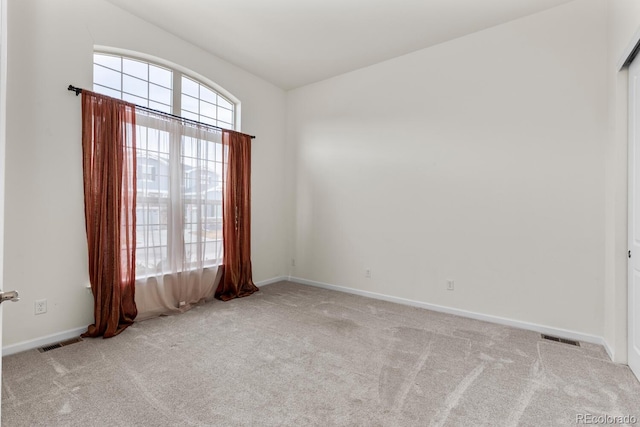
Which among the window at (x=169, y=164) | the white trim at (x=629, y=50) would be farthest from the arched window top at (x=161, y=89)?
the white trim at (x=629, y=50)

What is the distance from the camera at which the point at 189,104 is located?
3.99 meters

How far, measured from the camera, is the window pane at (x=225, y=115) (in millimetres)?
4410

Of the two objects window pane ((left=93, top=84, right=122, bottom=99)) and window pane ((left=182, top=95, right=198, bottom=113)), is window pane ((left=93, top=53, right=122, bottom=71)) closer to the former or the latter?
window pane ((left=93, top=84, right=122, bottom=99))

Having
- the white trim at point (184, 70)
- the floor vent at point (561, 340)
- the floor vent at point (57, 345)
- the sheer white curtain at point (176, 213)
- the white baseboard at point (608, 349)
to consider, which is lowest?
the floor vent at point (561, 340)

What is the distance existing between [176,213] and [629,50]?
14.1 feet

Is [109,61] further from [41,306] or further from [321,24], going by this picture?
[41,306]

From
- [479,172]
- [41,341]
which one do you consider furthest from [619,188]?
[41,341]

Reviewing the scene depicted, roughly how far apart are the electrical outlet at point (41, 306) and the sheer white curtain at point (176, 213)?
0.75m

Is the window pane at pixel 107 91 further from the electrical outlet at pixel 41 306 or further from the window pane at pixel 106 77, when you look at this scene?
the electrical outlet at pixel 41 306

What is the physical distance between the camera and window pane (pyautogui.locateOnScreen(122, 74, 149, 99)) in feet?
11.0

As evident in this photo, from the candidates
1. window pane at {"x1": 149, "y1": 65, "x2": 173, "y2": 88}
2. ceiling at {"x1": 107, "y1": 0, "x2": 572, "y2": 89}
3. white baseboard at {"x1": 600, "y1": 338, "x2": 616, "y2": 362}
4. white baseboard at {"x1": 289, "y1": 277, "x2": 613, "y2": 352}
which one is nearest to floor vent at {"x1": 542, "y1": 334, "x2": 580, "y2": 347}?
white baseboard at {"x1": 289, "y1": 277, "x2": 613, "y2": 352}

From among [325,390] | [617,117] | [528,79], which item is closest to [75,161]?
[325,390]

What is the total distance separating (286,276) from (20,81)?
3949mm

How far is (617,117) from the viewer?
258 cm
